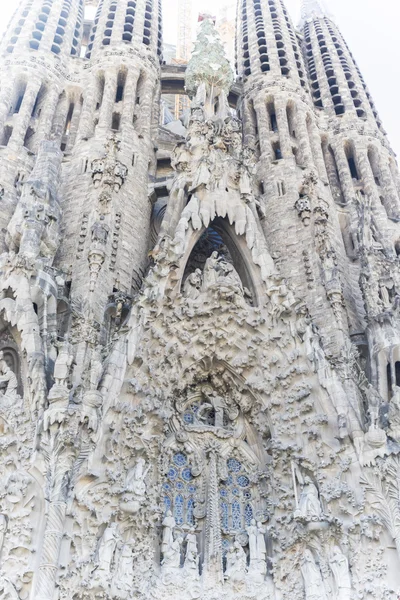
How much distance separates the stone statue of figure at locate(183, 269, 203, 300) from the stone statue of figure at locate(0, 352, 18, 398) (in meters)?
3.73

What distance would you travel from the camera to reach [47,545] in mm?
8742

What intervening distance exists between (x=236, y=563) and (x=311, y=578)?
133 centimetres

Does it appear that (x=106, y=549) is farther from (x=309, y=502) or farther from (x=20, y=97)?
(x=20, y=97)

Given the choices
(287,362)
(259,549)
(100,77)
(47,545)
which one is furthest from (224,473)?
(100,77)

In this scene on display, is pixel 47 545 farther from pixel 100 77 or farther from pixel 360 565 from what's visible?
pixel 100 77

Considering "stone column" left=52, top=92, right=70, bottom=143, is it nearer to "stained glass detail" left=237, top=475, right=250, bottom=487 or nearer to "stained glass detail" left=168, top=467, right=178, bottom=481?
"stained glass detail" left=168, top=467, right=178, bottom=481

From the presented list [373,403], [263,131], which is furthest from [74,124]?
[373,403]

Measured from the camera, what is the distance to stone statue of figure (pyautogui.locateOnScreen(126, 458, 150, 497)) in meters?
10.1

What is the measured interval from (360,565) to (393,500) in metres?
1.12

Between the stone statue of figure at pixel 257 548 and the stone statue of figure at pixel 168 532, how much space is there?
1.36 meters

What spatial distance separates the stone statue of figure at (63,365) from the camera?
995 cm

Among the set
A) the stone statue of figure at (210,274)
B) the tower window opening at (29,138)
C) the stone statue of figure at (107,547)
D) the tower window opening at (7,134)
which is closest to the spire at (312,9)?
the tower window opening at (29,138)

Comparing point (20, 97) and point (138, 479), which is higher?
point (20, 97)

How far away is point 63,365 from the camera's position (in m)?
10.1
